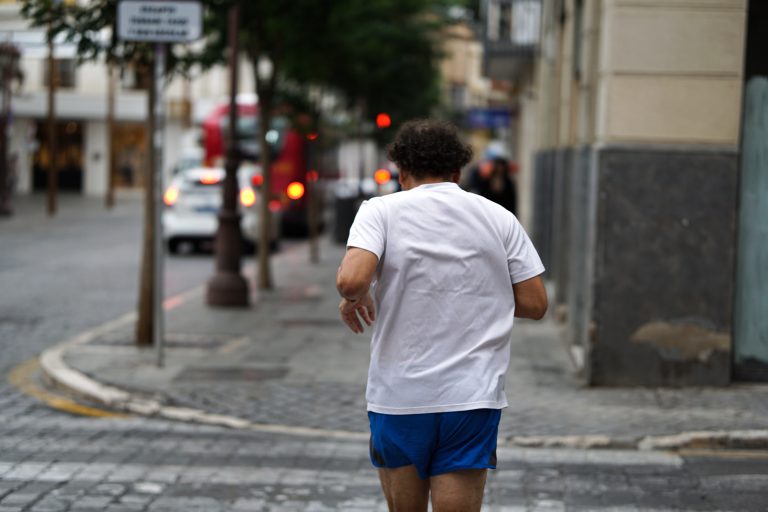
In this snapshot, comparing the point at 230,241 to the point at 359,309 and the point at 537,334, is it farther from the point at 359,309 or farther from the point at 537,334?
the point at 359,309

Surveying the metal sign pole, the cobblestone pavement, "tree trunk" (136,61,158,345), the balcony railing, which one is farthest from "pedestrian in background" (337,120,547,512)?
the balcony railing

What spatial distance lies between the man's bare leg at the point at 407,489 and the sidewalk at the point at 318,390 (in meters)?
3.63

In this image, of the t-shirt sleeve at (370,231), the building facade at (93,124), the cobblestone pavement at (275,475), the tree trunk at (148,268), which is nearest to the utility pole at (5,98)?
the building facade at (93,124)

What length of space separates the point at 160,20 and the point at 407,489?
678cm

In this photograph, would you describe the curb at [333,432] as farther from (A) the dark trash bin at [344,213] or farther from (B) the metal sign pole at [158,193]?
(A) the dark trash bin at [344,213]

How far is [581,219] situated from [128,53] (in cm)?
419

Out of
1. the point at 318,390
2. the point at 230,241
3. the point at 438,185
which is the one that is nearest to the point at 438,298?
the point at 438,185

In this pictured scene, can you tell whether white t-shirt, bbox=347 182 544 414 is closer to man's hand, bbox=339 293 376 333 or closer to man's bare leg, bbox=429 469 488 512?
man's hand, bbox=339 293 376 333

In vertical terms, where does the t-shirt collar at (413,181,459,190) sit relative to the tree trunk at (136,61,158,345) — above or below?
above

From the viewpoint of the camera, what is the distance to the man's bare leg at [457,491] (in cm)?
398

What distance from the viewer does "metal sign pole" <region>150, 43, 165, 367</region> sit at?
990 cm

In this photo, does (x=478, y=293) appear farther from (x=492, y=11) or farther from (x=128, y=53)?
(x=492, y=11)

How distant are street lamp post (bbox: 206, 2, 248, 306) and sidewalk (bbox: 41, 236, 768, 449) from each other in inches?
49.5

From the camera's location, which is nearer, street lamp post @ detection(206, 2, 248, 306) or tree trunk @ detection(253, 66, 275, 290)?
street lamp post @ detection(206, 2, 248, 306)
